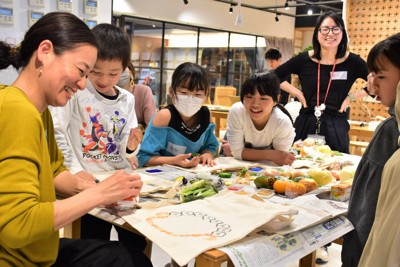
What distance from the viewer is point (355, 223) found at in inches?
56.7

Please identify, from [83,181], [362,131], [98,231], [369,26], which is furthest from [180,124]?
[369,26]

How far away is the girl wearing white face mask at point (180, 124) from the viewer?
7.31 feet

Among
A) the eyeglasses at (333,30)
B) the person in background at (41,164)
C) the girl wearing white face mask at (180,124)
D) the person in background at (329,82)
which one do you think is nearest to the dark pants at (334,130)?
the person in background at (329,82)

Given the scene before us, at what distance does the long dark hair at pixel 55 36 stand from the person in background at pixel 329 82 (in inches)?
84.2

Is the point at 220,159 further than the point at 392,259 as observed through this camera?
Yes

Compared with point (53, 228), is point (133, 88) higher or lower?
higher

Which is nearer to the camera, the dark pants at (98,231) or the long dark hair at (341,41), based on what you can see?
the dark pants at (98,231)

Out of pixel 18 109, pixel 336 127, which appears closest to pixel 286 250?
pixel 18 109

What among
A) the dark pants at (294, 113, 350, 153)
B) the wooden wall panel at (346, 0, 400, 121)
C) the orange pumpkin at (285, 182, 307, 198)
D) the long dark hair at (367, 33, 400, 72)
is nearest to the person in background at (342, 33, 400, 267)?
the long dark hair at (367, 33, 400, 72)

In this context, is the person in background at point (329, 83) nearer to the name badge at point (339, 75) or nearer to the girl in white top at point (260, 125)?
the name badge at point (339, 75)

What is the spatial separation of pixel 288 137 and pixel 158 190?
1109mm

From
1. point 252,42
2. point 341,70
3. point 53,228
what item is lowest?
point 53,228

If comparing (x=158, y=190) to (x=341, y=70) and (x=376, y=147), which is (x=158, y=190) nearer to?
(x=376, y=147)

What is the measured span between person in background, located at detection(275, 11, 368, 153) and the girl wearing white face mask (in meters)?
1.02
